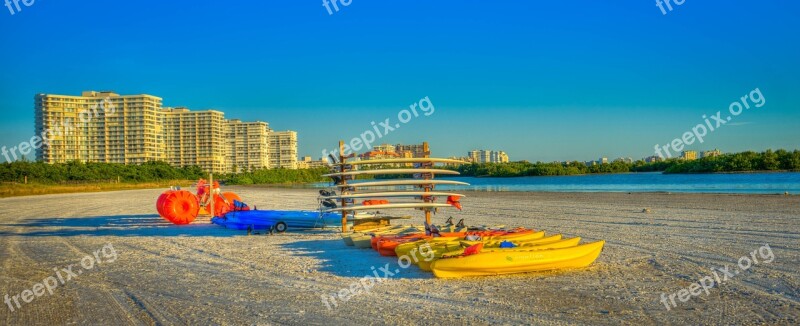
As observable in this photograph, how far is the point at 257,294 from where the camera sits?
7883 mm

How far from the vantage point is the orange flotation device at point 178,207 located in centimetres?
1755

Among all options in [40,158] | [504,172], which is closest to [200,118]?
[40,158]

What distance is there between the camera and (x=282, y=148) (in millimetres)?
171750

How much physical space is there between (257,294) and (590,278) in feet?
15.8

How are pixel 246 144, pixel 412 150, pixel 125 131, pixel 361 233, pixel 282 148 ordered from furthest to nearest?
1. pixel 282 148
2. pixel 246 144
3. pixel 125 131
4. pixel 412 150
5. pixel 361 233

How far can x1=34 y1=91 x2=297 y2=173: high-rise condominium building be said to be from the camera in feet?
350

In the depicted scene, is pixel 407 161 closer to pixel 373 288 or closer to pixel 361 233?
pixel 361 233

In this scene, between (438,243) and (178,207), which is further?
(178,207)

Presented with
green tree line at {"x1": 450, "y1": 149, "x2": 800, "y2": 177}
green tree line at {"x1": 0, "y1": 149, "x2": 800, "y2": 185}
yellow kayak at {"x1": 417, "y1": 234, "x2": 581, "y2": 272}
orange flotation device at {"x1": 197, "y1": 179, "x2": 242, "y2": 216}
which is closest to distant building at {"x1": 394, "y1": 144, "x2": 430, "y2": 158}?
yellow kayak at {"x1": 417, "y1": 234, "x2": 581, "y2": 272}
